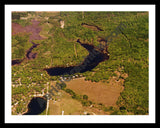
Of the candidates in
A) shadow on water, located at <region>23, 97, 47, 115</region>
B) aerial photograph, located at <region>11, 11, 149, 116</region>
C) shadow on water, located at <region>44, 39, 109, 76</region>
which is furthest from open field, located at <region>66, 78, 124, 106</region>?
shadow on water, located at <region>23, 97, 47, 115</region>

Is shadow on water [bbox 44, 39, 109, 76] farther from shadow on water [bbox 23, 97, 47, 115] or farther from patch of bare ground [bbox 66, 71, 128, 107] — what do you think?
shadow on water [bbox 23, 97, 47, 115]

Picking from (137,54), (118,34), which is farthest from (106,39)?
(137,54)

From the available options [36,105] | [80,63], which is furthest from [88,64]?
[36,105]

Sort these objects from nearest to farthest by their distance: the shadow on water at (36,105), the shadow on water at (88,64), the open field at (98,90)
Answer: the shadow on water at (36,105) < the open field at (98,90) < the shadow on water at (88,64)

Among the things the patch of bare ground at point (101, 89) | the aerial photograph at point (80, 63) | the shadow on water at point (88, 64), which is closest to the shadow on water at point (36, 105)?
the aerial photograph at point (80, 63)

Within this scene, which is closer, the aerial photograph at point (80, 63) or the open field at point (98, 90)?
the aerial photograph at point (80, 63)

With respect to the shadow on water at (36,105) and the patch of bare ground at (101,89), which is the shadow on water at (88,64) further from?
the shadow on water at (36,105)

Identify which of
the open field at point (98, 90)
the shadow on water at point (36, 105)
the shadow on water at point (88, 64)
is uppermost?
the shadow on water at point (88, 64)

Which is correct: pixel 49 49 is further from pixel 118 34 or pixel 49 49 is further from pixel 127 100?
pixel 127 100
